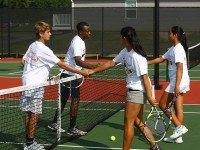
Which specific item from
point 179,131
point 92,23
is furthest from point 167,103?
point 92,23

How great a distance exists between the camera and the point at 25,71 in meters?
7.38

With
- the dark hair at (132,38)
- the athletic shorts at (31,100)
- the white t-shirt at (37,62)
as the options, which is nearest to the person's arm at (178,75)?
the dark hair at (132,38)

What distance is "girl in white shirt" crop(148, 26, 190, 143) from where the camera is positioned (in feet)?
25.8

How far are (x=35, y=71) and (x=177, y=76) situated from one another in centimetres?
226

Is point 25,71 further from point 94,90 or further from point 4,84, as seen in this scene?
point 4,84

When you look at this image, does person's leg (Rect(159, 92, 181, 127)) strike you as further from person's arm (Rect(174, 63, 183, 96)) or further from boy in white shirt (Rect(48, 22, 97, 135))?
boy in white shirt (Rect(48, 22, 97, 135))

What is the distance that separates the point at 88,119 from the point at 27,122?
2969 millimetres

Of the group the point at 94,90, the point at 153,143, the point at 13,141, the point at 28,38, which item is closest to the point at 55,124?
the point at 13,141

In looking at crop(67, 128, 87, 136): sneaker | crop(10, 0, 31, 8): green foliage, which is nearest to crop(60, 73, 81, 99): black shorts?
crop(67, 128, 87, 136): sneaker

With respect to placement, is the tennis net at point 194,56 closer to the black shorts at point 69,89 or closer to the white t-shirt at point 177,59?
the black shorts at point 69,89

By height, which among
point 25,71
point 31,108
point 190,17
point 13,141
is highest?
point 190,17

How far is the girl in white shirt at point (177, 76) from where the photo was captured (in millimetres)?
7867

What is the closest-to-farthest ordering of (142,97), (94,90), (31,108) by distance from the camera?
1. (142,97)
2. (31,108)
3. (94,90)

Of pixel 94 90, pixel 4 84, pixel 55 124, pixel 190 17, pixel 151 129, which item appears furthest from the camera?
pixel 190 17
